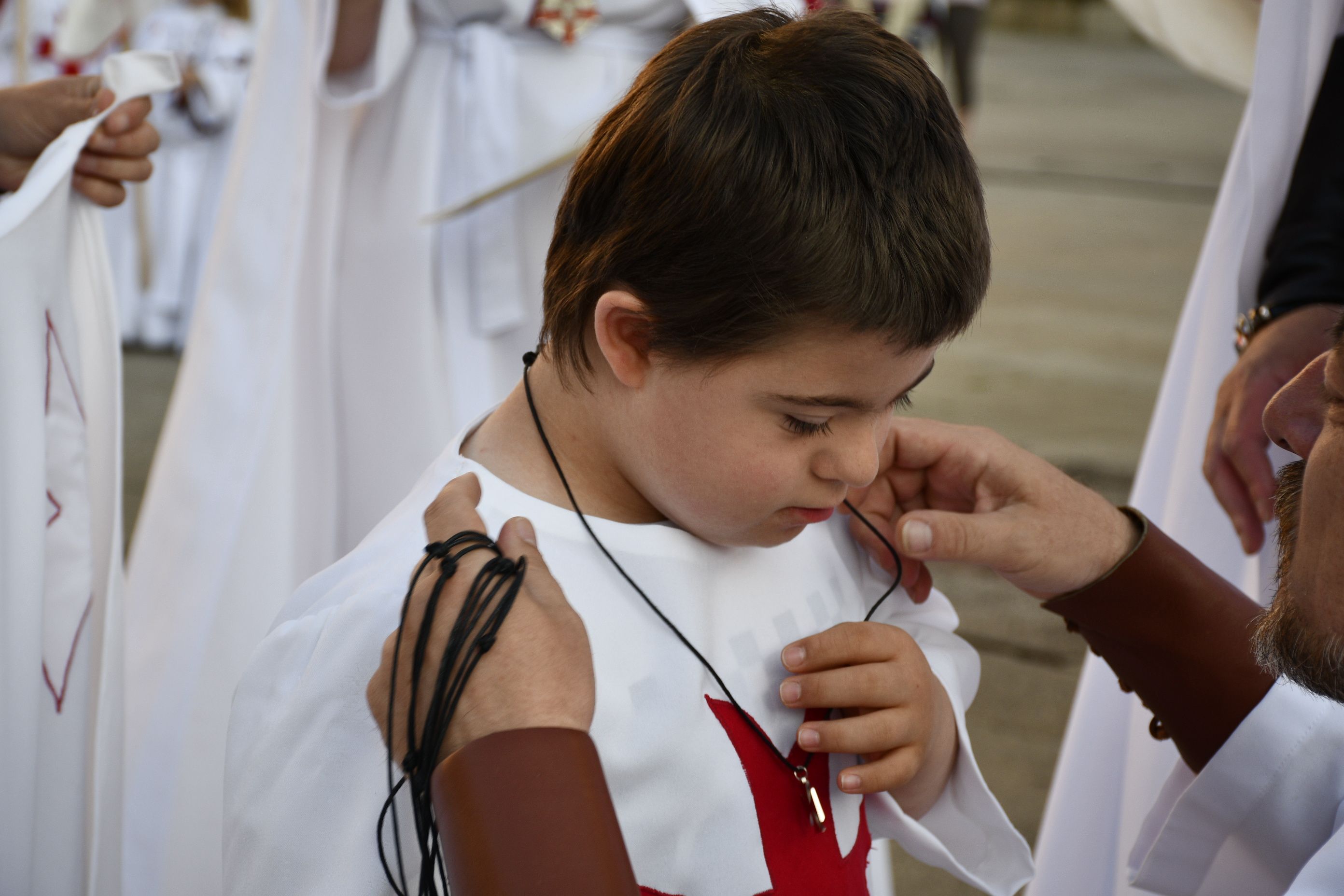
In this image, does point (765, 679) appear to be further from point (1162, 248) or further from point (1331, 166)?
point (1162, 248)

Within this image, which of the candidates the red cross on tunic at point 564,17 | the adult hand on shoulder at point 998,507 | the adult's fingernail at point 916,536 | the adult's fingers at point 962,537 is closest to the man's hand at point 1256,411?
the adult hand on shoulder at point 998,507

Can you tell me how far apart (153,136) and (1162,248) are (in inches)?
285

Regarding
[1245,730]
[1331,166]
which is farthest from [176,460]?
[1331,166]

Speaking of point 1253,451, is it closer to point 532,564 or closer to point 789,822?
point 789,822

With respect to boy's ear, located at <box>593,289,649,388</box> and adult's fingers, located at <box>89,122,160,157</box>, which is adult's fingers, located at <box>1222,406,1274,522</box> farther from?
adult's fingers, located at <box>89,122,160,157</box>

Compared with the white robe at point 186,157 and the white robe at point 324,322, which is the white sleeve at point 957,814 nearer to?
the white robe at point 324,322

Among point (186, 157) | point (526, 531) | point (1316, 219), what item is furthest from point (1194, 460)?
point (186, 157)

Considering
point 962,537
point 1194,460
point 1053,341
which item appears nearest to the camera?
point 962,537

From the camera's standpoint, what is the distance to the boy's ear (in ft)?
3.18

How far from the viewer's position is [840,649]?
3.51 feet

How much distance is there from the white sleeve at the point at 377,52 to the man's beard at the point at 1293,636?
5.02 feet

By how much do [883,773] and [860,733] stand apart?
49 mm

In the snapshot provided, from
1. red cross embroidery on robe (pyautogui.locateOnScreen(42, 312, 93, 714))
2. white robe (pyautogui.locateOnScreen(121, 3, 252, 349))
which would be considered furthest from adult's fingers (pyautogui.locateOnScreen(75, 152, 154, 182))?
white robe (pyautogui.locateOnScreen(121, 3, 252, 349))

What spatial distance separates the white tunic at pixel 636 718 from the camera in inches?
37.7
